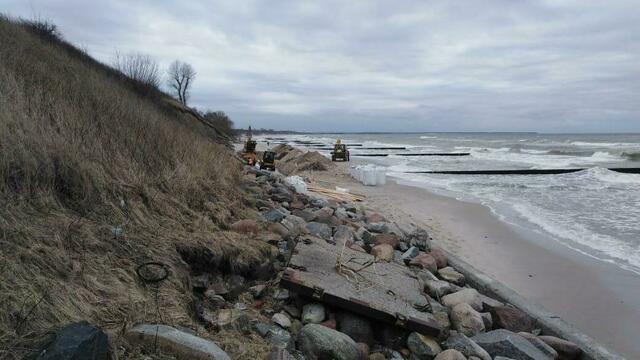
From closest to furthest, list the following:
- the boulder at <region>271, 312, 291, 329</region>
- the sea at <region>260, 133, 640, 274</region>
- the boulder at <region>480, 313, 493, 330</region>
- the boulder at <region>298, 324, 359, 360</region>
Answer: the boulder at <region>298, 324, 359, 360</region> → the boulder at <region>271, 312, 291, 329</region> → the boulder at <region>480, 313, 493, 330</region> → the sea at <region>260, 133, 640, 274</region>

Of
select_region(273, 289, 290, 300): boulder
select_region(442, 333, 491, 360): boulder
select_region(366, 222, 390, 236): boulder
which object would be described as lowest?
select_region(366, 222, 390, 236): boulder

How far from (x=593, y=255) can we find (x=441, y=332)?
545cm

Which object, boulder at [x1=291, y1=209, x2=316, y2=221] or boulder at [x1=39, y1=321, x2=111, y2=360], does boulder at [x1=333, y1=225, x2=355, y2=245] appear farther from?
boulder at [x1=39, y1=321, x2=111, y2=360]

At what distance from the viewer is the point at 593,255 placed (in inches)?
309

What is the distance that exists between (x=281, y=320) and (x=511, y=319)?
2.56 meters

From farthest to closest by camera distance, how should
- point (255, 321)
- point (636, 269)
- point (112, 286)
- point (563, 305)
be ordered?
1. point (636, 269)
2. point (563, 305)
3. point (255, 321)
4. point (112, 286)

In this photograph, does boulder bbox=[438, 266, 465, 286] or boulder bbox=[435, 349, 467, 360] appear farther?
boulder bbox=[438, 266, 465, 286]

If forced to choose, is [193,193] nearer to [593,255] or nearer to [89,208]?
[89,208]

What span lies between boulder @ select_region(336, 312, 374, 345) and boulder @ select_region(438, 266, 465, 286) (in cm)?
240

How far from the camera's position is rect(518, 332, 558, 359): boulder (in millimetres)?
3955

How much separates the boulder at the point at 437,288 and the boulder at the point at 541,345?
1059 mm

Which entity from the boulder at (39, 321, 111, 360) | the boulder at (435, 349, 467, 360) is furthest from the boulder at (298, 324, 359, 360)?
the boulder at (39, 321, 111, 360)

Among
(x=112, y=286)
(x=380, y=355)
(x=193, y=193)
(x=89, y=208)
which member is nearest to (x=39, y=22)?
(x=193, y=193)

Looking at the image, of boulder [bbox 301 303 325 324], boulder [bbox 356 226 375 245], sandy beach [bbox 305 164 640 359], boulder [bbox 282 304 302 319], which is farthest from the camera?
boulder [bbox 356 226 375 245]
